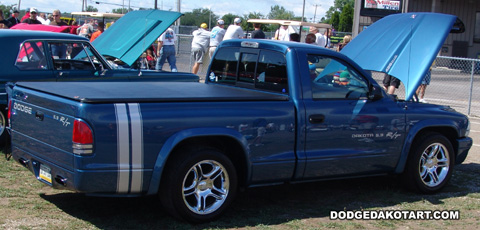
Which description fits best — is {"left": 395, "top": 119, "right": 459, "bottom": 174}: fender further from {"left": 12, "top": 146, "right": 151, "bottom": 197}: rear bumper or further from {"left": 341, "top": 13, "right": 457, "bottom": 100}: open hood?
{"left": 12, "top": 146, "right": 151, "bottom": 197}: rear bumper

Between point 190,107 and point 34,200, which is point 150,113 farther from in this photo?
point 34,200

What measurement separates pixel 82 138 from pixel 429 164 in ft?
13.4

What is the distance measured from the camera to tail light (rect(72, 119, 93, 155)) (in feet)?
15.0

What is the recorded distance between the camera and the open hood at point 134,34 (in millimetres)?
10266

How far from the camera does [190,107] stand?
16.6ft

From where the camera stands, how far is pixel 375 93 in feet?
20.3

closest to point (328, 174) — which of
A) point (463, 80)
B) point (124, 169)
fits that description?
point (124, 169)

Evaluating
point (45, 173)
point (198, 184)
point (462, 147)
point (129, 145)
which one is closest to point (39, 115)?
point (45, 173)

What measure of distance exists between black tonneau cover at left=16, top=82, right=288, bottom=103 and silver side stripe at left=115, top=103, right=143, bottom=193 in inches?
4.8

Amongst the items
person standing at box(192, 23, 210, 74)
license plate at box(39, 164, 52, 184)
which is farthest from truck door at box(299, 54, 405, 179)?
person standing at box(192, 23, 210, 74)

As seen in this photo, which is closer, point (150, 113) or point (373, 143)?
point (150, 113)

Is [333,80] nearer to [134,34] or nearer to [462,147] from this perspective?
[462,147]

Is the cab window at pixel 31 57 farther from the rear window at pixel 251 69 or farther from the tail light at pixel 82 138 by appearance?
the tail light at pixel 82 138

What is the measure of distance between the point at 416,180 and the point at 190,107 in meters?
2.99
